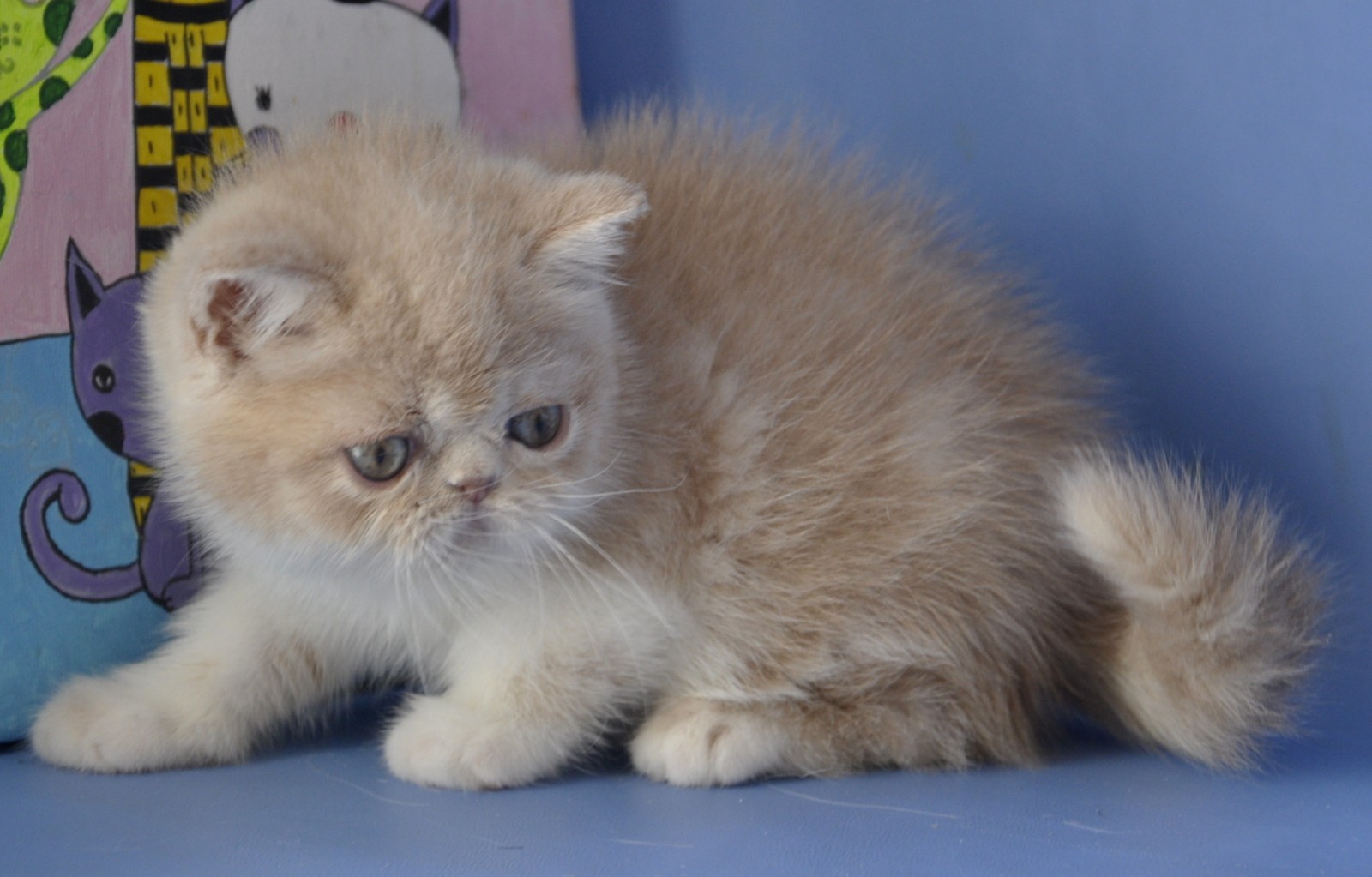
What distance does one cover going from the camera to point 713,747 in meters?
1.48

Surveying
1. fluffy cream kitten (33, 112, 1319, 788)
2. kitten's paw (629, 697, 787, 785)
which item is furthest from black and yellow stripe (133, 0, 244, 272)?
kitten's paw (629, 697, 787, 785)

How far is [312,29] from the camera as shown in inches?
78.1

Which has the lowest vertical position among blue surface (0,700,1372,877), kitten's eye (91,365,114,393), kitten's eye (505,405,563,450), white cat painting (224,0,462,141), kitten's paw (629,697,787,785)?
blue surface (0,700,1372,877)

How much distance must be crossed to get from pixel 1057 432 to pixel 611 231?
605mm

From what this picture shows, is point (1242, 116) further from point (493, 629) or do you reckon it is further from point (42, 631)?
point (42, 631)

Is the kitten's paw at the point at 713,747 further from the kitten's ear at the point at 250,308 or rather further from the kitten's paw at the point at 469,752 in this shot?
the kitten's ear at the point at 250,308

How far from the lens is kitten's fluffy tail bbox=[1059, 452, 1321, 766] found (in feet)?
4.61

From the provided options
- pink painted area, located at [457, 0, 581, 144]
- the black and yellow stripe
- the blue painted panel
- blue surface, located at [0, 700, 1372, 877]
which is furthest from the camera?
pink painted area, located at [457, 0, 581, 144]

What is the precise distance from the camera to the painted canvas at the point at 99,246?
5.70 ft

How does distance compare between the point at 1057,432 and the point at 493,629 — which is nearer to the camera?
the point at 493,629

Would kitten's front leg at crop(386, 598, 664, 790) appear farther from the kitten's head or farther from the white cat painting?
the white cat painting

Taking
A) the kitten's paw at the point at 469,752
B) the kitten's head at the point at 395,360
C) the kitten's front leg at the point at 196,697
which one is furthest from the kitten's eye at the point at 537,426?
the kitten's front leg at the point at 196,697

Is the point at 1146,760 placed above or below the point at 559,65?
below

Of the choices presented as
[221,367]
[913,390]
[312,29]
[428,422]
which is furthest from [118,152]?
[913,390]
